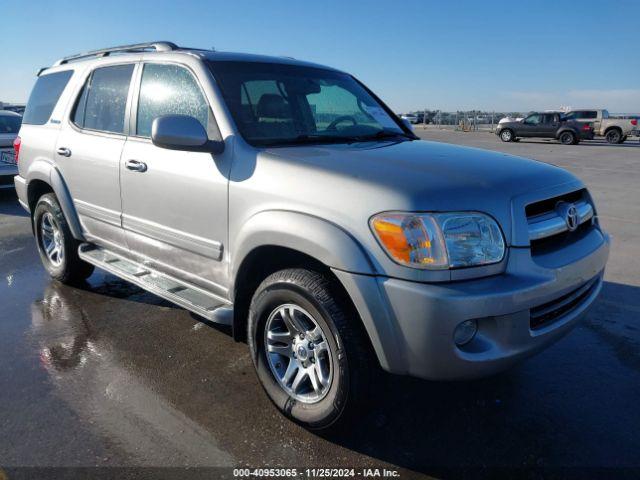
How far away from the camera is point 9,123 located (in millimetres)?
9859

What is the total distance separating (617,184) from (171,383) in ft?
37.6

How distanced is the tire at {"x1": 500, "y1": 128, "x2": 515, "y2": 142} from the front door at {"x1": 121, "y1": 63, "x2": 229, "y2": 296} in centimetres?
2698

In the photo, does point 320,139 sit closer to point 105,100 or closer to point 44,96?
point 105,100

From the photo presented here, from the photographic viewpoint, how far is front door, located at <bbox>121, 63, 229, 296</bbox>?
303cm

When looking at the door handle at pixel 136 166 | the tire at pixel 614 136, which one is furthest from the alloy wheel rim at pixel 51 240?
the tire at pixel 614 136

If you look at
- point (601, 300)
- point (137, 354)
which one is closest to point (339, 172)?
point (137, 354)

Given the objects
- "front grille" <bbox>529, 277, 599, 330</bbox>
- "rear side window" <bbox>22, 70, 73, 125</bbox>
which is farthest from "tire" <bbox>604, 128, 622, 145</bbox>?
"rear side window" <bbox>22, 70, 73, 125</bbox>

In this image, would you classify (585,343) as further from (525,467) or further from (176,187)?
(176,187)

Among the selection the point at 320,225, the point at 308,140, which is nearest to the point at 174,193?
the point at 308,140

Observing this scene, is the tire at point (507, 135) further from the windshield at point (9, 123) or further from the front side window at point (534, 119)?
the windshield at point (9, 123)

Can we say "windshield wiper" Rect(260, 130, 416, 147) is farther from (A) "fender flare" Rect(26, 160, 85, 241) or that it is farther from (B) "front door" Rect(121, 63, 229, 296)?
(A) "fender flare" Rect(26, 160, 85, 241)

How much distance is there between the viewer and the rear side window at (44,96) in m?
4.75

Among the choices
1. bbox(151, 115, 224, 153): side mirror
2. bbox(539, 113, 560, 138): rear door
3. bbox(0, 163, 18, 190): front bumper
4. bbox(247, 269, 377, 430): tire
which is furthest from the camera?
bbox(539, 113, 560, 138): rear door

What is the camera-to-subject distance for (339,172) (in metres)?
2.49
